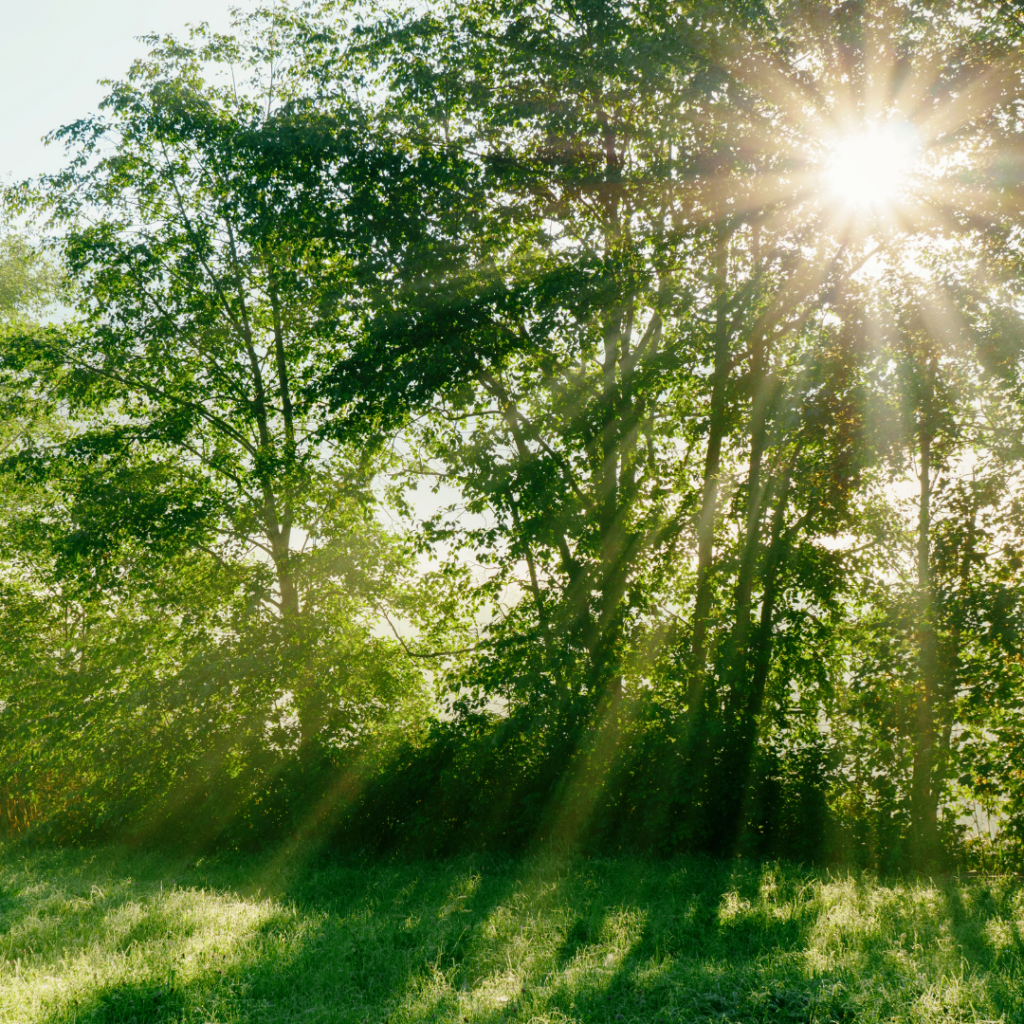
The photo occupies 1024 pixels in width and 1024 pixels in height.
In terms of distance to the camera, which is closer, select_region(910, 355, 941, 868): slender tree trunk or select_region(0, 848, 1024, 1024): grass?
select_region(0, 848, 1024, 1024): grass

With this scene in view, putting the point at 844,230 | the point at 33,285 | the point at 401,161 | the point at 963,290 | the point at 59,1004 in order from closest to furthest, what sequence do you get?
the point at 59,1004 → the point at 963,290 → the point at 844,230 → the point at 401,161 → the point at 33,285

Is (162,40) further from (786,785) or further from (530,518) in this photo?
(786,785)

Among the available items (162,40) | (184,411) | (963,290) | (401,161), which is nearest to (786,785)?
(963,290)

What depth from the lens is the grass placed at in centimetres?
518

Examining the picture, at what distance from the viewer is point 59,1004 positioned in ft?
17.0

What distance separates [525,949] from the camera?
6.46 m

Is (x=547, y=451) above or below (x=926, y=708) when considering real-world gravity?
above

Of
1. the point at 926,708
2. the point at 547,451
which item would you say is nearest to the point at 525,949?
the point at 926,708

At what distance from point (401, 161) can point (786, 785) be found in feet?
35.7

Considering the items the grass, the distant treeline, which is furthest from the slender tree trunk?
the grass

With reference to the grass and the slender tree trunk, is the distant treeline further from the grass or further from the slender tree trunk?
the grass

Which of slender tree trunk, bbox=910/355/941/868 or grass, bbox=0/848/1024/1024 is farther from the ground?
slender tree trunk, bbox=910/355/941/868

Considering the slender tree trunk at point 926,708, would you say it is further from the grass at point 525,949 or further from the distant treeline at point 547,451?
the grass at point 525,949

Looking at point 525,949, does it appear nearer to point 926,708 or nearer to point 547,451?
point 926,708
